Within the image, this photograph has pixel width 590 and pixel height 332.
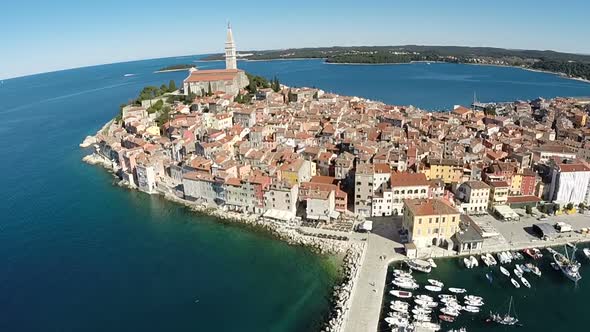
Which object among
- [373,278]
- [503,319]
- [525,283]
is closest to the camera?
[503,319]

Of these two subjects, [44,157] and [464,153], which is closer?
[464,153]

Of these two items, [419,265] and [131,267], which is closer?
[419,265]

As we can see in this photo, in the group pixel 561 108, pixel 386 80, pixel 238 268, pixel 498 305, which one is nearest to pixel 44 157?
pixel 238 268

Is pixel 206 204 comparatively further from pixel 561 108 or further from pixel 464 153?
pixel 561 108

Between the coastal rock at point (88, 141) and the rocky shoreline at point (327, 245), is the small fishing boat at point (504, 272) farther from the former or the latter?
the coastal rock at point (88, 141)

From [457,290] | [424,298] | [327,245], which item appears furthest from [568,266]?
[327,245]

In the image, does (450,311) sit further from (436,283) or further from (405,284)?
(405,284)

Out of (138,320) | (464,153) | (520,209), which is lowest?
(138,320)
